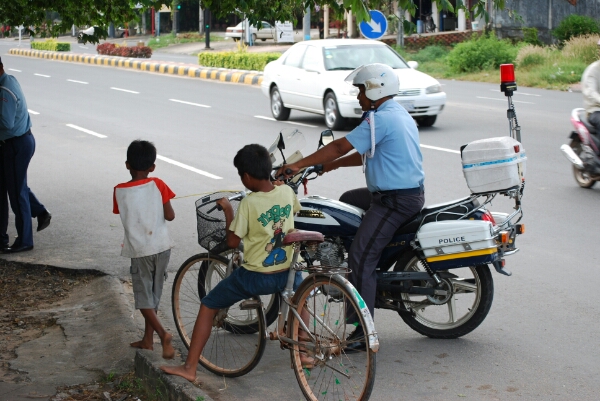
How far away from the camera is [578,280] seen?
20.5ft

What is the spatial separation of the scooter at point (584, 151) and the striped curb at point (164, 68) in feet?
49.9

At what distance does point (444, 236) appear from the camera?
187 inches

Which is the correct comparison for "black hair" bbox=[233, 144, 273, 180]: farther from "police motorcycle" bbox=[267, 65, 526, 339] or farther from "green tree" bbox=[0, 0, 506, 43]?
"green tree" bbox=[0, 0, 506, 43]

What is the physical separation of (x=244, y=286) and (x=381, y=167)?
106 cm

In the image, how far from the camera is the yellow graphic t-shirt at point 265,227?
423 cm

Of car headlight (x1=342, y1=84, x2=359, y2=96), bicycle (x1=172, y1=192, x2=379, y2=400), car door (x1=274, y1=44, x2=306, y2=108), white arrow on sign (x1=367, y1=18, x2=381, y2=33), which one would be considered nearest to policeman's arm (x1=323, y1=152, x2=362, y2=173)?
bicycle (x1=172, y1=192, x2=379, y2=400)

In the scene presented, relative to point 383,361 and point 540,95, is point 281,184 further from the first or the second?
point 540,95

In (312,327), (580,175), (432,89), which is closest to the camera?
(312,327)

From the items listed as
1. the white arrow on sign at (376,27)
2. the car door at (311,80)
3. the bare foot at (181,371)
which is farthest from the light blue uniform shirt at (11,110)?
the white arrow on sign at (376,27)

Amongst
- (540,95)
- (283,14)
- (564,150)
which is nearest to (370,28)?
(540,95)

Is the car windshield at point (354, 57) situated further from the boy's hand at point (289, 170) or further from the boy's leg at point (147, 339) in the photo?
the boy's hand at point (289, 170)

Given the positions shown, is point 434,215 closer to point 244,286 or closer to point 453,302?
point 453,302

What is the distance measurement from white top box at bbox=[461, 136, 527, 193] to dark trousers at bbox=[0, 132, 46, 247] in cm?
414

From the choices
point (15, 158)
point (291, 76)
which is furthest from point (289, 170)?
point (291, 76)
